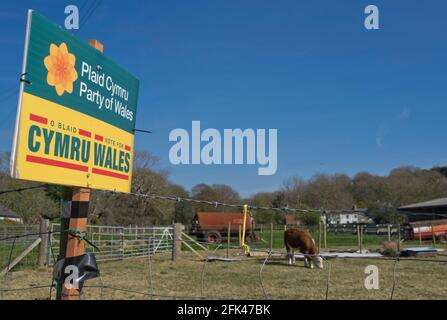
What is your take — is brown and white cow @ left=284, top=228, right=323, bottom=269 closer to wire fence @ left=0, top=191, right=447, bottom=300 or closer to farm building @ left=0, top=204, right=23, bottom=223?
wire fence @ left=0, top=191, right=447, bottom=300

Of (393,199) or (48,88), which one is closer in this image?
(48,88)

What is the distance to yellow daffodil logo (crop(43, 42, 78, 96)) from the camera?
3950mm

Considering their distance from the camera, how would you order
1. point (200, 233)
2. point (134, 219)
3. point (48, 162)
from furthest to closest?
1. point (134, 219)
2. point (200, 233)
3. point (48, 162)

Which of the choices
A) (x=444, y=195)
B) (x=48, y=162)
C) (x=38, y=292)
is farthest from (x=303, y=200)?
(x=48, y=162)

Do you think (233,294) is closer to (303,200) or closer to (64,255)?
(64,255)

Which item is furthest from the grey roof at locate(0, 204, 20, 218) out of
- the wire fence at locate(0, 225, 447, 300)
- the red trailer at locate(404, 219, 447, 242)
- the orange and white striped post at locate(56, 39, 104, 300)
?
the orange and white striped post at locate(56, 39, 104, 300)

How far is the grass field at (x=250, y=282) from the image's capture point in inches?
327

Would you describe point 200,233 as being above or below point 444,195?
below

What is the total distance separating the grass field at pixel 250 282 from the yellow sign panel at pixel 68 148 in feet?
8.69

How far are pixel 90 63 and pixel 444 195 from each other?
5945 cm

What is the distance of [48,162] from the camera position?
12.9 feet

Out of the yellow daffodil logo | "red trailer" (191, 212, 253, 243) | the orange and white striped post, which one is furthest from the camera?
"red trailer" (191, 212, 253, 243)

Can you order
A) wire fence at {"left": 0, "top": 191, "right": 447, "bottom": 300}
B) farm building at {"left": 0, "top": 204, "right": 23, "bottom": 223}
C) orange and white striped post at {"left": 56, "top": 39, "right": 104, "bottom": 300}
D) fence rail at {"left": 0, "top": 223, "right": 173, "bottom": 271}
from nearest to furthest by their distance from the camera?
1. orange and white striped post at {"left": 56, "top": 39, "right": 104, "bottom": 300}
2. wire fence at {"left": 0, "top": 191, "right": 447, "bottom": 300}
3. fence rail at {"left": 0, "top": 223, "right": 173, "bottom": 271}
4. farm building at {"left": 0, "top": 204, "right": 23, "bottom": 223}

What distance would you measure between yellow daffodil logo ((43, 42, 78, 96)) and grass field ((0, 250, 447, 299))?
371cm
